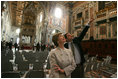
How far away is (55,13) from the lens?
18125 millimetres

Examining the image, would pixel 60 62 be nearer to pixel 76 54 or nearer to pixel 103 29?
pixel 76 54

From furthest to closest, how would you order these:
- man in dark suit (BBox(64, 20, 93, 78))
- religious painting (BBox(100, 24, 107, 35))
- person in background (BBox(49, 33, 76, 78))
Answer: religious painting (BBox(100, 24, 107, 35)) → man in dark suit (BBox(64, 20, 93, 78)) → person in background (BBox(49, 33, 76, 78))

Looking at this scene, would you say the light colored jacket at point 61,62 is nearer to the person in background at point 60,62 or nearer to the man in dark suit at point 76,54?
the person in background at point 60,62

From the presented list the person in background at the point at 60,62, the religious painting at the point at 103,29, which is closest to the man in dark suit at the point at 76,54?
the person in background at the point at 60,62

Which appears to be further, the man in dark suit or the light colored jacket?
the man in dark suit

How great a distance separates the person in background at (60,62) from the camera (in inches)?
52.9

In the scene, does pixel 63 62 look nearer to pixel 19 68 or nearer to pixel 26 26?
pixel 19 68

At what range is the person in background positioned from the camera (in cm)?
134

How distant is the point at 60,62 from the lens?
1370mm

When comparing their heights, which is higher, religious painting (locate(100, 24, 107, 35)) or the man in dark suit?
religious painting (locate(100, 24, 107, 35))

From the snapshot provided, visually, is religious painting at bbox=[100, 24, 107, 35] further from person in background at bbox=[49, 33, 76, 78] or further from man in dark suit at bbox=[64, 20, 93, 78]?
person in background at bbox=[49, 33, 76, 78]

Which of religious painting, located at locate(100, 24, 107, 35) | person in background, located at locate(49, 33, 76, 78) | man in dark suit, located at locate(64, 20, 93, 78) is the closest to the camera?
person in background, located at locate(49, 33, 76, 78)

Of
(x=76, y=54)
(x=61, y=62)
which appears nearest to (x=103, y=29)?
(x=76, y=54)

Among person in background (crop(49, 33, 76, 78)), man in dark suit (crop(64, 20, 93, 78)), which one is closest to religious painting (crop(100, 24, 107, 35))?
man in dark suit (crop(64, 20, 93, 78))
